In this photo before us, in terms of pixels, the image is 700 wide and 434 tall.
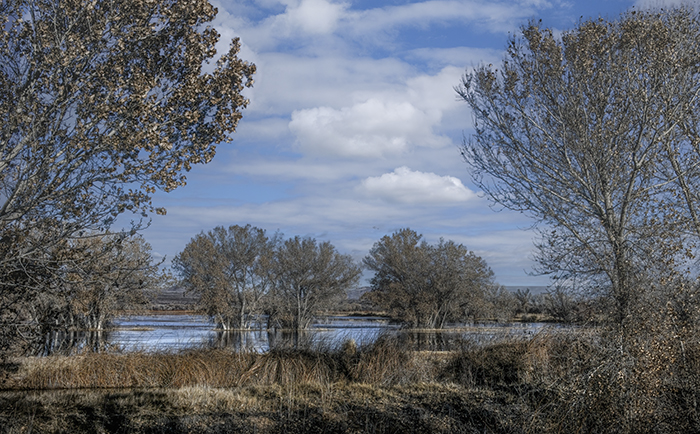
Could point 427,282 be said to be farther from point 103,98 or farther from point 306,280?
point 103,98

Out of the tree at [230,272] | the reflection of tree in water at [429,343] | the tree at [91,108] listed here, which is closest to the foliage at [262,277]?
the tree at [230,272]

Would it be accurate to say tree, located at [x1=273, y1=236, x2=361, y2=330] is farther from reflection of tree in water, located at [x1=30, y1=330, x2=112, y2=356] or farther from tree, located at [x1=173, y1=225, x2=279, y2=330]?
reflection of tree in water, located at [x1=30, y1=330, x2=112, y2=356]

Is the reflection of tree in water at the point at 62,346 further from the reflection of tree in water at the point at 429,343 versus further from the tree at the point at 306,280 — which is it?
the tree at the point at 306,280

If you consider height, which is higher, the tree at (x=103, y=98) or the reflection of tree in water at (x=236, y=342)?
the tree at (x=103, y=98)

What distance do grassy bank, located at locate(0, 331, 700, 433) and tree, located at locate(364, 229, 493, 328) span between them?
3583 cm

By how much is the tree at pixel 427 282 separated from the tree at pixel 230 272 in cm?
1172

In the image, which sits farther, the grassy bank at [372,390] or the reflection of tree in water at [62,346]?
the reflection of tree in water at [62,346]

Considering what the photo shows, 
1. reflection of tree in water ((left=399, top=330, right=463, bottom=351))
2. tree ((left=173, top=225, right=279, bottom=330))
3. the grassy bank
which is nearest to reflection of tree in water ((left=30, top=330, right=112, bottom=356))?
the grassy bank

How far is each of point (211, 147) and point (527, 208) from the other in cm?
1093

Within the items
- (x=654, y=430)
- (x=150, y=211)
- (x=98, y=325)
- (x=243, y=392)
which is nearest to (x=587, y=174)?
(x=654, y=430)

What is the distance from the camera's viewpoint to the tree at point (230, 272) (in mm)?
51250

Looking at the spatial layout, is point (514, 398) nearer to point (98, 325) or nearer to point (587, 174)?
point (587, 174)

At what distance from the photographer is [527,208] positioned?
659 inches

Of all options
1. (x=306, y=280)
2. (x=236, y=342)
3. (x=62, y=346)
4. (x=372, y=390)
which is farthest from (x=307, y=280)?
(x=372, y=390)
